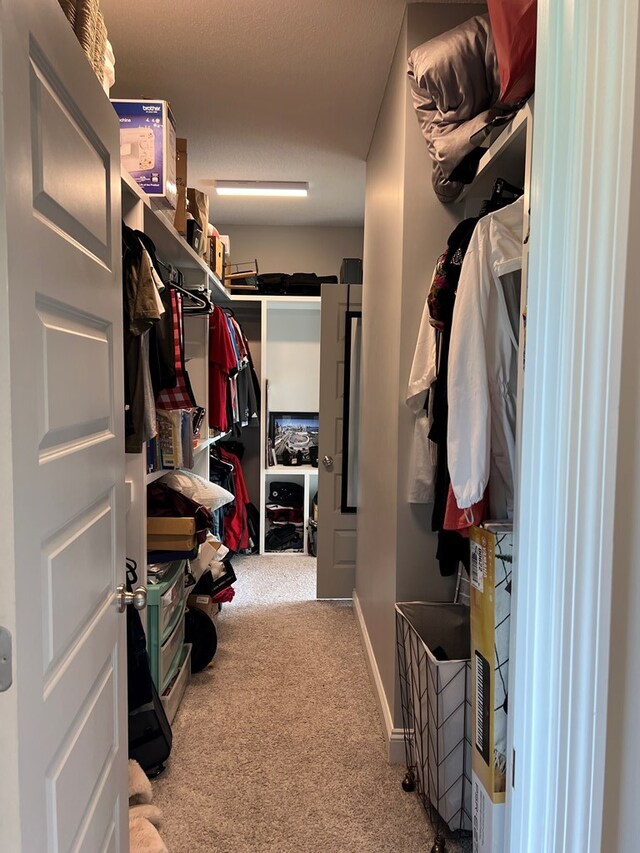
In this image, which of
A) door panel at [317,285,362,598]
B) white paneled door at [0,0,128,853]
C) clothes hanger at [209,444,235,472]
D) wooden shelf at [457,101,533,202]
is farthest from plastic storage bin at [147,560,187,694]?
wooden shelf at [457,101,533,202]

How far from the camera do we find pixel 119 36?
215 centimetres

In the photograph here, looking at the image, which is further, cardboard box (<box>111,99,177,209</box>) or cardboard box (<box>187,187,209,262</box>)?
cardboard box (<box>187,187,209,262</box>)

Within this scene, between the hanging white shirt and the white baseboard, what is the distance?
852 millimetres

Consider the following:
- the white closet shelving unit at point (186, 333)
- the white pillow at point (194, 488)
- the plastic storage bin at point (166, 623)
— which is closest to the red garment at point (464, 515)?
the white closet shelving unit at point (186, 333)

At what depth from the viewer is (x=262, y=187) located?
11.9 ft

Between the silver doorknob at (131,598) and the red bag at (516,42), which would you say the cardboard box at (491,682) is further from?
the red bag at (516,42)

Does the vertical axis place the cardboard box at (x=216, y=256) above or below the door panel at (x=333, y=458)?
above

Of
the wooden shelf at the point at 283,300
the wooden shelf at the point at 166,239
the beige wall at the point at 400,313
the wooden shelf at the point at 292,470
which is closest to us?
the wooden shelf at the point at 166,239

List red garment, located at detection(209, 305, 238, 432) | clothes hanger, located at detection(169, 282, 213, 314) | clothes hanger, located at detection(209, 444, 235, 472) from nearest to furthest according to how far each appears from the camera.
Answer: clothes hanger, located at detection(169, 282, 213, 314), red garment, located at detection(209, 305, 238, 432), clothes hanger, located at detection(209, 444, 235, 472)

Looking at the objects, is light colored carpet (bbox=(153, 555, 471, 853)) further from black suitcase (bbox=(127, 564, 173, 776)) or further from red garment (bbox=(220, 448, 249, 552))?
red garment (bbox=(220, 448, 249, 552))

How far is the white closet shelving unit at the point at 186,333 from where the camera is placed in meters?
1.83

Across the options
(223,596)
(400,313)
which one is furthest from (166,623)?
(400,313)

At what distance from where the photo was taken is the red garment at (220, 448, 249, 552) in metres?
4.10

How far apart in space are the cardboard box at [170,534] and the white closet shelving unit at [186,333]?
20cm
